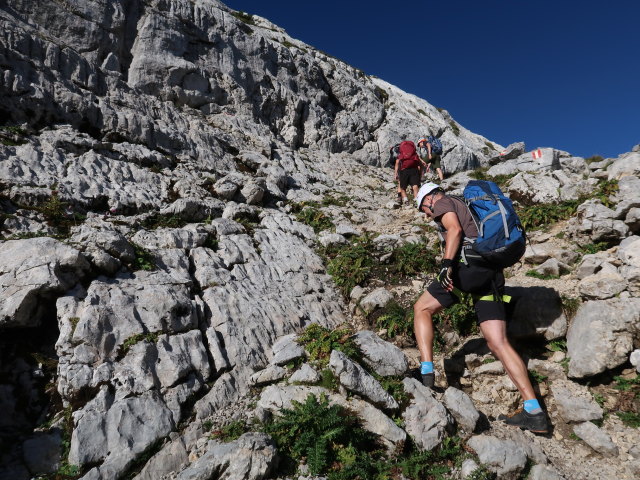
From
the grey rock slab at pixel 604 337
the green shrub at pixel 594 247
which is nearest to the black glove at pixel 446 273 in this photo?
the grey rock slab at pixel 604 337

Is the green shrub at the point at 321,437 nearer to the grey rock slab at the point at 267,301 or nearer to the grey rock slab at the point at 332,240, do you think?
the grey rock slab at the point at 267,301

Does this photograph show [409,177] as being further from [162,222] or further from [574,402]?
[574,402]

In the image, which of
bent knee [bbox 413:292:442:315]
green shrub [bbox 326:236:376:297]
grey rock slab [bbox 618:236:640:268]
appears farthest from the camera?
green shrub [bbox 326:236:376:297]

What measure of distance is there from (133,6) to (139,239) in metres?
21.4

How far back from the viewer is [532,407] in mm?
4914

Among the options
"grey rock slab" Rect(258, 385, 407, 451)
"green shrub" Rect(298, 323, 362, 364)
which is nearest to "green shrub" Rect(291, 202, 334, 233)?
"green shrub" Rect(298, 323, 362, 364)

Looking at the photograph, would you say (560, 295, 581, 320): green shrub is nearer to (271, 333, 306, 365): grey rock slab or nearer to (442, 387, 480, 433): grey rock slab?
(442, 387, 480, 433): grey rock slab

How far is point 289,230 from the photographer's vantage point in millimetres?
12453

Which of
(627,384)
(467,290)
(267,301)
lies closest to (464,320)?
(467,290)

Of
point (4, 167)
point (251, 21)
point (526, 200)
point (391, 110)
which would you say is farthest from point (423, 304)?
point (251, 21)

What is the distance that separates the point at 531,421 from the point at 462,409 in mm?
939

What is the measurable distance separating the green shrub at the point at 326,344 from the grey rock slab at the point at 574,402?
10.7ft

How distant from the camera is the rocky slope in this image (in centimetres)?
486

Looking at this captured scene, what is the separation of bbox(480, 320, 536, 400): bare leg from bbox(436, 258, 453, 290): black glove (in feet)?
2.69
